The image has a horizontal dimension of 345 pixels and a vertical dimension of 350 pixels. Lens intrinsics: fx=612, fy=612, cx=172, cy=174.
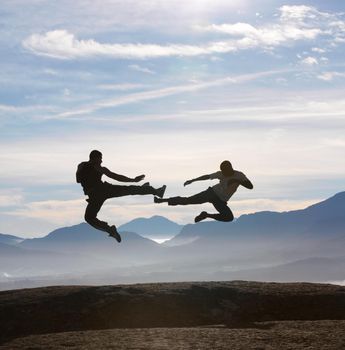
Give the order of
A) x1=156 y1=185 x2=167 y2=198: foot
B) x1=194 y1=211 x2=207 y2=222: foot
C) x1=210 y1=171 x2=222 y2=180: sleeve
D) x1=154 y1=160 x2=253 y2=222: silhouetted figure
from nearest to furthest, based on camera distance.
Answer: x1=154 y1=160 x2=253 y2=222: silhouetted figure < x1=210 y1=171 x2=222 y2=180: sleeve < x1=156 y1=185 x2=167 y2=198: foot < x1=194 y1=211 x2=207 y2=222: foot

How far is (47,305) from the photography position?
30.5 m

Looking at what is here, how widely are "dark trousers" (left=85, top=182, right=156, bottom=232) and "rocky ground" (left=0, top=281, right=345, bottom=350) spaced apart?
433 centimetres

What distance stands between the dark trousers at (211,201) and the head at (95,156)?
11.5 feet

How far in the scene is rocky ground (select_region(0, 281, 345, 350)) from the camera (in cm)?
2180

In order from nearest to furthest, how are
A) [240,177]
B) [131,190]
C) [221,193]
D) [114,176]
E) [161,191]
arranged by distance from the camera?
[114,176] < [240,177] < [221,193] < [161,191] < [131,190]

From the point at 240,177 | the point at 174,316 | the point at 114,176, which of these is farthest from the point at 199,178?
the point at 174,316

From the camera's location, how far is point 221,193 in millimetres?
24641

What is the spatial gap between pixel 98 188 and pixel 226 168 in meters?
5.14

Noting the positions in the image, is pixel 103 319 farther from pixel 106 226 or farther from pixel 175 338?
pixel 175 338

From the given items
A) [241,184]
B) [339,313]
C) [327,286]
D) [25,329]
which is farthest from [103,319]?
[327,286]

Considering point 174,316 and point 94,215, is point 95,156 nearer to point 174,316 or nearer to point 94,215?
point 94,215

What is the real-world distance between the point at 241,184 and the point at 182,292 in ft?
31.2

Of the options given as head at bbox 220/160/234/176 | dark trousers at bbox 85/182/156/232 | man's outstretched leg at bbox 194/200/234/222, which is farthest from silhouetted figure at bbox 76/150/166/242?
head at bbox 220/160/234/176

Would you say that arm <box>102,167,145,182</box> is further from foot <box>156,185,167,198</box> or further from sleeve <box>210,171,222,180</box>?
sleeve <box>210,171,222,180</box>
